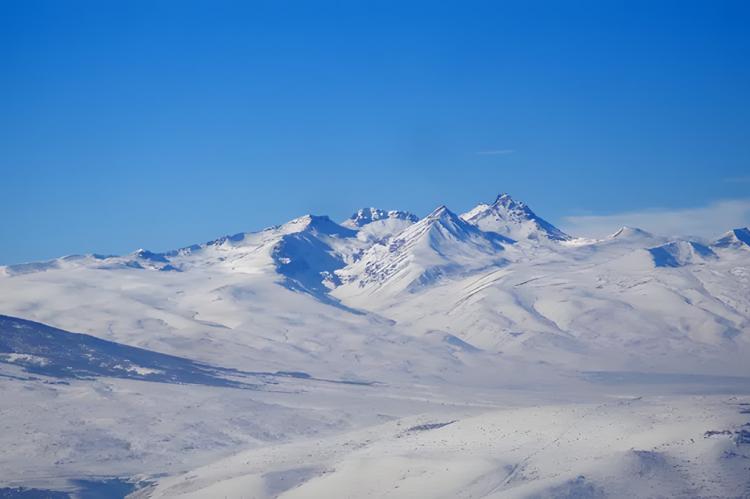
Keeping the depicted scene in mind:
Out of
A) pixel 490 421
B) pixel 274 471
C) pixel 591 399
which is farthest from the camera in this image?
pixel 591 399

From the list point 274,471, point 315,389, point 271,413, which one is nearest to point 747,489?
point 274,471

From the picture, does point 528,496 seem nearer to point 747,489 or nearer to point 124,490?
point 747,489

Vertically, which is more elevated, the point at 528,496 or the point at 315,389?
the point at 315,389

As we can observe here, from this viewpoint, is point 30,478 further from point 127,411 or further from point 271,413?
point 271,413

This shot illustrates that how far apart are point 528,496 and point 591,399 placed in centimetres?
9835

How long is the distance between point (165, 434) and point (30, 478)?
24.8 meters

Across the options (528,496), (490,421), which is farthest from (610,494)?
(490,421)

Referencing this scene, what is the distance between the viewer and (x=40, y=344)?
577ft

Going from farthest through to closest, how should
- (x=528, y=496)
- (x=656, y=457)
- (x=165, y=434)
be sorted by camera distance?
(x=165, y=434) < (x=656, y=457) < (x=528, y=496)

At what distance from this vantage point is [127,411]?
13200cm

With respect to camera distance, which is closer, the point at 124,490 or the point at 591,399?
the point at 124,490

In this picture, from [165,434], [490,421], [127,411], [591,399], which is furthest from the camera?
[591,399]

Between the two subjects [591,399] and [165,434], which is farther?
[591,399]

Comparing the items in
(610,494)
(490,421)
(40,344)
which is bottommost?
(610,494)
